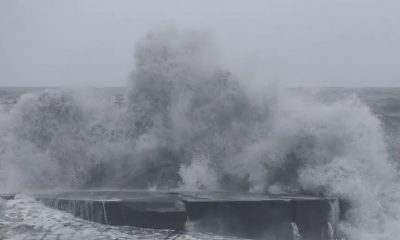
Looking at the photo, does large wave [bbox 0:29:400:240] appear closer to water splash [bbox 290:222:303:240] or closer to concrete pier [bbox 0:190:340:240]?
concrete pier [bbox 0:190:340:240]

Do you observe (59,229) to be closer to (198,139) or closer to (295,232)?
(295,232)

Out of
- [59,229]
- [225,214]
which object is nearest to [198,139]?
[225,214]

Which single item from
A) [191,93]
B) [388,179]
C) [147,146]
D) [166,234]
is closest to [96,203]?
[166,234]

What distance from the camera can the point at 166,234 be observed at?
23.1 ft

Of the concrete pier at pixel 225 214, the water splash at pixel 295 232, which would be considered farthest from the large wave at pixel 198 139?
the water splash at pixel 295 232

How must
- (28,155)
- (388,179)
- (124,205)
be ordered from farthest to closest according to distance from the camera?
1. (28,155)
2. (388,179)
3. (124,205)

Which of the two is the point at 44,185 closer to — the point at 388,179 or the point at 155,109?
the point at 155,109

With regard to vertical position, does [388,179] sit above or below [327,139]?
below

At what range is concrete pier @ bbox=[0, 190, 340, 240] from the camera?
7445mm

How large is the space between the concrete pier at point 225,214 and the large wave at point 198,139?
2.44 ft

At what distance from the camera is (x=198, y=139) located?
10.6 meters

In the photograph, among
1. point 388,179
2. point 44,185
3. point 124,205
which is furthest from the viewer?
point 44,185

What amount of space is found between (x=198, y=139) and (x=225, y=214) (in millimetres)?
3272

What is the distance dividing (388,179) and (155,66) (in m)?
5.17
